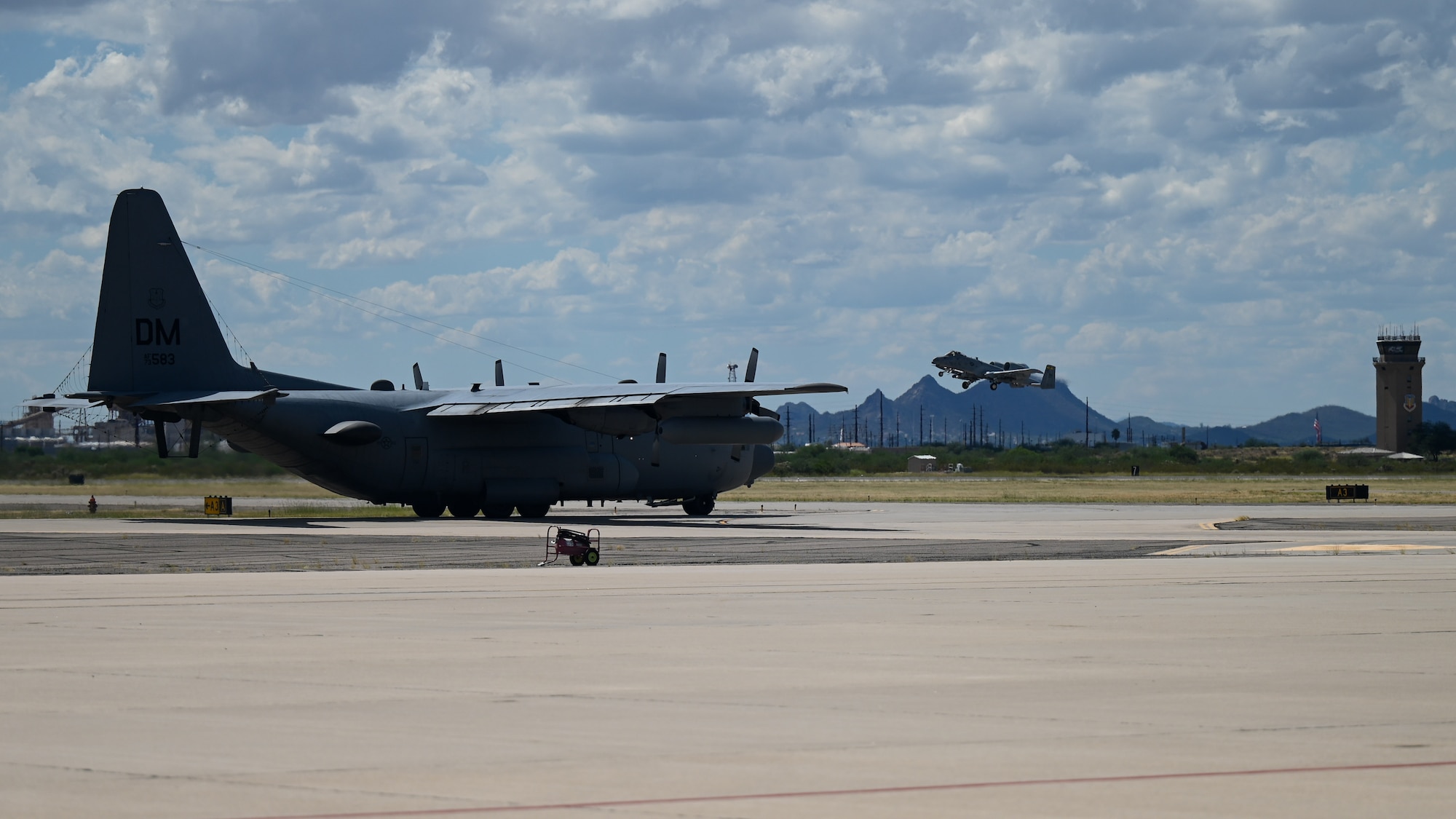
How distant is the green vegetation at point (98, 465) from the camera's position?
62.9 meters

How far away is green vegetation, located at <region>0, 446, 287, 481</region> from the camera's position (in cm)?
6294

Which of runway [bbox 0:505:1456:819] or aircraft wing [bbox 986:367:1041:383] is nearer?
runway [bbox 0:505:1456:819]

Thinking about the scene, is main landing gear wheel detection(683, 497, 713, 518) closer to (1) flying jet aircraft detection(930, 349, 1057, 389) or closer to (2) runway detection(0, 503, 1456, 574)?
(2) runway detection(0, 503, 1456, 574)

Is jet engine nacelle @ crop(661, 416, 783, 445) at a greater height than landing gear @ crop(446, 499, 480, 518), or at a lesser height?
greater

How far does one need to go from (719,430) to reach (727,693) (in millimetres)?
33945

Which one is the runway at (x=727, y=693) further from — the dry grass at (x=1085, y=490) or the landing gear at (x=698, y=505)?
the dry grass at (x=1085, y=490)

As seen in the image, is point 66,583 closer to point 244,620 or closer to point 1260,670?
point 244,620

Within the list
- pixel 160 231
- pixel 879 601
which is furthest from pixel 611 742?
pixel 160 231

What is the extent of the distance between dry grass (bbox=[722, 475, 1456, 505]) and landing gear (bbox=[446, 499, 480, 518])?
2461 centimetres

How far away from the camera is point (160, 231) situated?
44750 mm

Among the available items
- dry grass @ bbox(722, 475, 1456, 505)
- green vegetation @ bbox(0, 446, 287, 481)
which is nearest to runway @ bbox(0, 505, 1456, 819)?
green vegetation @ bbox(0, 446, 287, 481)

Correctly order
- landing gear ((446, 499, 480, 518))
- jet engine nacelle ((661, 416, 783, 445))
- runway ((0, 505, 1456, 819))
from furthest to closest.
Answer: landing gear ((446, 499, 480, 518)) → jet engine nacelle ((661, 416, 783, 445)) → runway ((0, 505, 1456, 819))

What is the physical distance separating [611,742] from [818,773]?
160cm

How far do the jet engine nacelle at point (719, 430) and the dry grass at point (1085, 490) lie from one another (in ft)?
85.0
